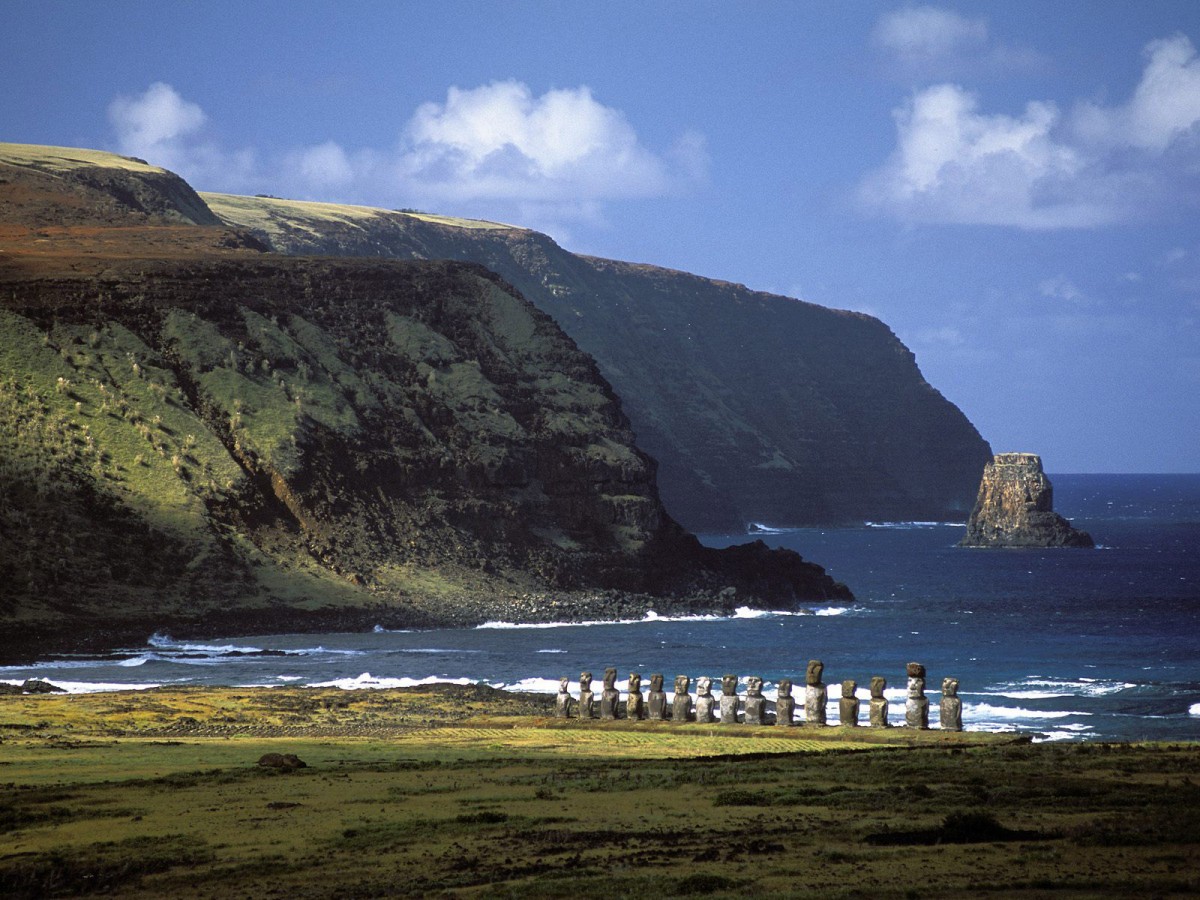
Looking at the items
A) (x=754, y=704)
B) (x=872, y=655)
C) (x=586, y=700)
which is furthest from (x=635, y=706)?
(x=872, y=655)

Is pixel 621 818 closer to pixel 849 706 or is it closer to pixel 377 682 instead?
pixel 849 706

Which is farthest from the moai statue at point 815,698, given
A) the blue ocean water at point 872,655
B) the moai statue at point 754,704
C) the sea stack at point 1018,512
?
the sea stack at point 1018,512

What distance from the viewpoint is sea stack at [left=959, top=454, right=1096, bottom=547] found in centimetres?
18175

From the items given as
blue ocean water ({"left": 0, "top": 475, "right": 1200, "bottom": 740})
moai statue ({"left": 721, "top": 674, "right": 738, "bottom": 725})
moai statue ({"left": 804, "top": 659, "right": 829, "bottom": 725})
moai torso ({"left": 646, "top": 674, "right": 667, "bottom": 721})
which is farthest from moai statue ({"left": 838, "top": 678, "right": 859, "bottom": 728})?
blue ocean water ({"left": 0, "top": 475, "right": 1200, "bottom": 740})

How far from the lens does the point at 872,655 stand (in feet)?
288

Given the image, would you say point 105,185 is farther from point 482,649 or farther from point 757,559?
point 482,649

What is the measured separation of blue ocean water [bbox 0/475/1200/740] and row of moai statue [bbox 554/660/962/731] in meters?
13.3

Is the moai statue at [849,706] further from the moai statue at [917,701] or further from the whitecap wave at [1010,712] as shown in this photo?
the whitecap wave at [1010,712]

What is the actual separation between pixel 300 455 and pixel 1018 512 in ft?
333

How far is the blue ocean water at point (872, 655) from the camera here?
6725 cm

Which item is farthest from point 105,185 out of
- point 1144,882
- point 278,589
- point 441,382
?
point 1144,882

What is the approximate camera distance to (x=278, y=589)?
96.8 metres

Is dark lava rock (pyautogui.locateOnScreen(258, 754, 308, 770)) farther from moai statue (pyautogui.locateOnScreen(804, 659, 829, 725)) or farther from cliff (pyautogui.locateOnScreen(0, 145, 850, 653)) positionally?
cliff (pyautogui.locateOnScreen(0, 145, 850, 653))

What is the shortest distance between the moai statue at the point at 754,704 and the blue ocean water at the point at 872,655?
14.7 m
